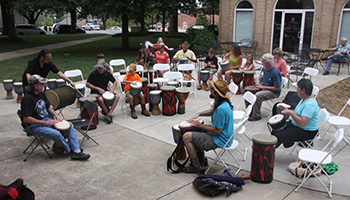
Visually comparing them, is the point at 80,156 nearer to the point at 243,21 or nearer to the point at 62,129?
the point at 62,129

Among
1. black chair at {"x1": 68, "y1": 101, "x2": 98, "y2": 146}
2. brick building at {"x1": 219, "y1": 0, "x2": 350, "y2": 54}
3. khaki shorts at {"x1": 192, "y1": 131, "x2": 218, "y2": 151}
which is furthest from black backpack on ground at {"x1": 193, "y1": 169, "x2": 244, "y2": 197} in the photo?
brick building at {"x1": 219, "y1": 0, "x2": 350, "y2": 54}

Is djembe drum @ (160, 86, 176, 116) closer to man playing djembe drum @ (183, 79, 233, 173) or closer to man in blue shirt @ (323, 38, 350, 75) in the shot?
man playing djembe drum @ (183, 79, 233, 173)

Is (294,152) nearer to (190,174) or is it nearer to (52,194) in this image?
(190,174)

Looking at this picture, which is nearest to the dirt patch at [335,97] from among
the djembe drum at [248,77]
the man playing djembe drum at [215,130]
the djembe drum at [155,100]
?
the djembe drum at [248,77]

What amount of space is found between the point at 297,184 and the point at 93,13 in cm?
1450

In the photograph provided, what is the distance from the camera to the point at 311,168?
15.2 ft

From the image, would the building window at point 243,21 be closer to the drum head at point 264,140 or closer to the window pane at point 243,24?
the window pane at point 243,24

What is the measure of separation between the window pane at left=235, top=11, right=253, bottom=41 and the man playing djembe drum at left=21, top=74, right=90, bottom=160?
13195mm

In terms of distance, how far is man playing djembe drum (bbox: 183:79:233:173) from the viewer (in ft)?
14.7

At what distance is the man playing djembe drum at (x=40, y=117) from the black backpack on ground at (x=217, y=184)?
2089 mm

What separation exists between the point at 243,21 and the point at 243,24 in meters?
0.15

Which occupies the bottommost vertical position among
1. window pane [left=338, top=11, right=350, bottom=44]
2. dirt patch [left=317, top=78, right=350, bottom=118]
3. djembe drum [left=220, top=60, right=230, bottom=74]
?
dirt patch [left=317, top=78, right=350, bottom=118]

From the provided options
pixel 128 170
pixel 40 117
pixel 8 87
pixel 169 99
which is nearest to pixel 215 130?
pixel 128 170

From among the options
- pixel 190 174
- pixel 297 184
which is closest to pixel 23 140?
pixel 190 174
